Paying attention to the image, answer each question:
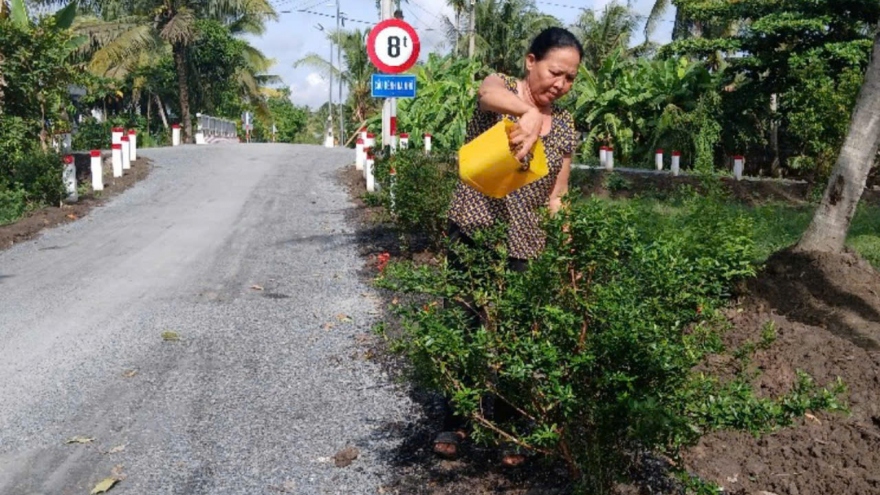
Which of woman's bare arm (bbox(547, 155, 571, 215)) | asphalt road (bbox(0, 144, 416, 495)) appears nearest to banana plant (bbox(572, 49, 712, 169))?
asphalt road (bbox(0, 144, 416, 495))

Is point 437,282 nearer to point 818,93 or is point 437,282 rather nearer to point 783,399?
point 783,399

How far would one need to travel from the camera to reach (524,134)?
3.16 metres

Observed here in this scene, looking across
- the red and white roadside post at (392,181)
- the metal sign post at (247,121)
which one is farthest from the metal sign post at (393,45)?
the metal sign post at (247,121)

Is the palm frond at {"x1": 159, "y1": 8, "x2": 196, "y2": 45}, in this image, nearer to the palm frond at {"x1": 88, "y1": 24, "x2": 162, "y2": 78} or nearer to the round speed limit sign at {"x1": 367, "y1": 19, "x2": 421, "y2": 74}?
the palm frond at {"x1": 88, "y1": 24, "x2": 162, "y2": 78}

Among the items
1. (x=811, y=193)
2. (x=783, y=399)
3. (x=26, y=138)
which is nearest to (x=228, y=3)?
(x=26, y=138)

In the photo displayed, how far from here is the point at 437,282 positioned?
3.52 meters

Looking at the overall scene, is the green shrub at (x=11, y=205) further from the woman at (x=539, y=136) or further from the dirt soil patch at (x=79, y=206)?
the woman at (x=539, y=136)

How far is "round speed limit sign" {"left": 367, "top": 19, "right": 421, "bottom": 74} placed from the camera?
10.9 meters

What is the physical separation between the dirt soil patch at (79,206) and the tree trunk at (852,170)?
8913 mm

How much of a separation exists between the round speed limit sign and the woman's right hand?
7984 millimetres

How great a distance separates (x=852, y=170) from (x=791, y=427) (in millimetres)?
2719

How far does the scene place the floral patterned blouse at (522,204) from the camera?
3.83 metres

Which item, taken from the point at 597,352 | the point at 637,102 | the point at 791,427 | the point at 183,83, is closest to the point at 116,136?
the point at 637,102

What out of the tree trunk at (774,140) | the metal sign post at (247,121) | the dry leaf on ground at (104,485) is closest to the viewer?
the dry leaf on ground at (104,485)
